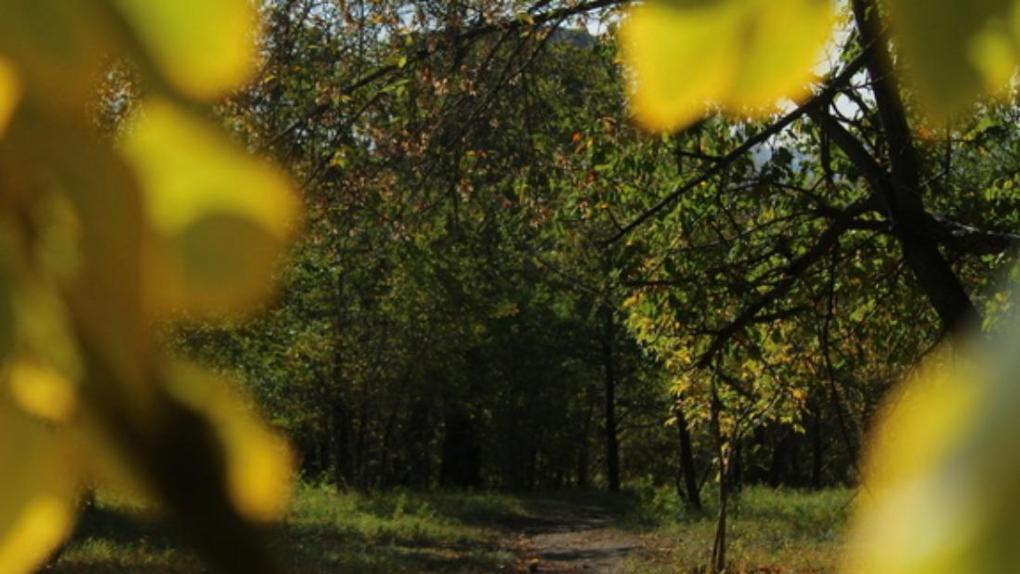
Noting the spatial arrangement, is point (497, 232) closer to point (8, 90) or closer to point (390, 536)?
point (8, 90)

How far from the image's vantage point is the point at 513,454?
30.6 m

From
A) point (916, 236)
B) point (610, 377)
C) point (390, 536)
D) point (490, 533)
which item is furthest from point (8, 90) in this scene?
point (610, 377)

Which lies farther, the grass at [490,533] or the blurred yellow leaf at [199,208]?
the grass at [490,533]

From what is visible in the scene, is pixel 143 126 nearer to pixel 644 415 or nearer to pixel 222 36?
pixel 222 36

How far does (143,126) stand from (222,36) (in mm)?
26

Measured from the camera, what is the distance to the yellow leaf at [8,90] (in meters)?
0.19

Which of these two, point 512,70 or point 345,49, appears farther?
point 512,70

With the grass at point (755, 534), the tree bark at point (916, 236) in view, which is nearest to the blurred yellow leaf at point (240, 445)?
the tree bark at point (916, 236)

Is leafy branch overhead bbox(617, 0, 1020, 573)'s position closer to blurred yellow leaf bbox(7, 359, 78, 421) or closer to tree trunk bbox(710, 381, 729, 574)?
blurred yellow leaf bbox(7, 359, 78, 421)

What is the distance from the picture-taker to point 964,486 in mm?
111

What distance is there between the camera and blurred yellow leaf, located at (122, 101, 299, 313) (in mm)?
200

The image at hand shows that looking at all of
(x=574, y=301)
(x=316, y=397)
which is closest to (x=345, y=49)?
(x=316, y=397)

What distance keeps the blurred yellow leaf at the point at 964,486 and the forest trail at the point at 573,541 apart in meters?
13.2

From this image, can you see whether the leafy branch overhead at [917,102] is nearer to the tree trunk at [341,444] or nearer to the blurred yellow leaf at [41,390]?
the blurred yellow leaf at [41,390]
